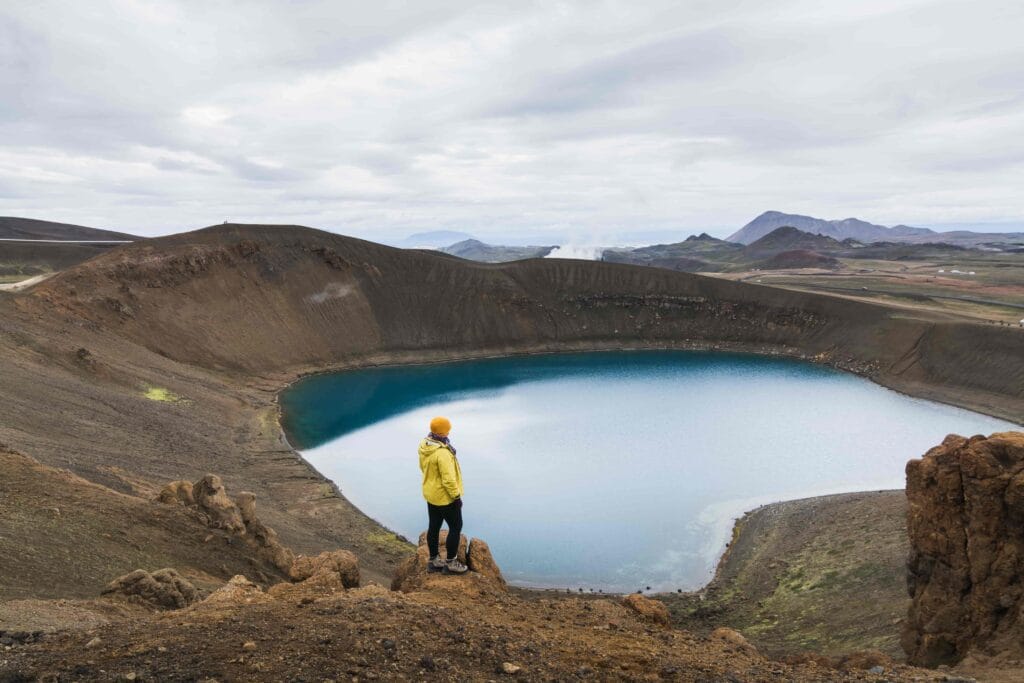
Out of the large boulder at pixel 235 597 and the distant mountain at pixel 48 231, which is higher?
the distant mountain at pixel 48 231

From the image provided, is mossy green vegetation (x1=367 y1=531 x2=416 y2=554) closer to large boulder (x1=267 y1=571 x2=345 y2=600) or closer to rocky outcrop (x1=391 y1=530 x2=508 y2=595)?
rocky outcrop (x1=391 y1=530 x2=508 y2=595)

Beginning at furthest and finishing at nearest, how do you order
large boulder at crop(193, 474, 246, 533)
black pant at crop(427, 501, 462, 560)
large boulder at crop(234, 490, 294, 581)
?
large boulder at crop(193, 474, 246, 533)
large boulder at crop(234, 490, 294, 581)
black pant at crop(427, 501, 462, 560)

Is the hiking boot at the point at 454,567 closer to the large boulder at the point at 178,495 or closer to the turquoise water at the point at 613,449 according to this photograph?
the large boulder at the point at 178,495

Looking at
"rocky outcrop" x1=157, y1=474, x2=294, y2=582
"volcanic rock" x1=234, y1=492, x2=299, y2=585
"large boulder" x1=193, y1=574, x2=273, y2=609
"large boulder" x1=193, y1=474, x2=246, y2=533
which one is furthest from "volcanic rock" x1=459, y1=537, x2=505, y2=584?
"large boulder" x1=193, y1=474, x2=246, y2=533

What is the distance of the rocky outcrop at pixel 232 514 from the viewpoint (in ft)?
53.0

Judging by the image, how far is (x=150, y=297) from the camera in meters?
56.5

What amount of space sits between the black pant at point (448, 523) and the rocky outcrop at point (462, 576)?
35cm

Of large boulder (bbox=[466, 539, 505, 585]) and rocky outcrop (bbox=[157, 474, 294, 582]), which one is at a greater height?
large boulder (bbox=[466, 539, 505, 585])

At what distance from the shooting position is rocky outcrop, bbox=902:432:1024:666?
10.9 metres

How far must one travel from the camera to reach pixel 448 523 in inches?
362

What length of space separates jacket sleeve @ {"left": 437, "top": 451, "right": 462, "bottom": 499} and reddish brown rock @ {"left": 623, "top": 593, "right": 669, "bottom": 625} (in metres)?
4.23

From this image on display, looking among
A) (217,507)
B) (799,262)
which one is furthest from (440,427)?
(799,262)

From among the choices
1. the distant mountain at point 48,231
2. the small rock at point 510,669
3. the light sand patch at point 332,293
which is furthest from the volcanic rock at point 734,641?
the distant mountain at point 48,231

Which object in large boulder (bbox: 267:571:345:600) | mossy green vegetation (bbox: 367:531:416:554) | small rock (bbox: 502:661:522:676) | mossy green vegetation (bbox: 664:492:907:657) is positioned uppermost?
small rock (bbox: 502:661:522:676)
